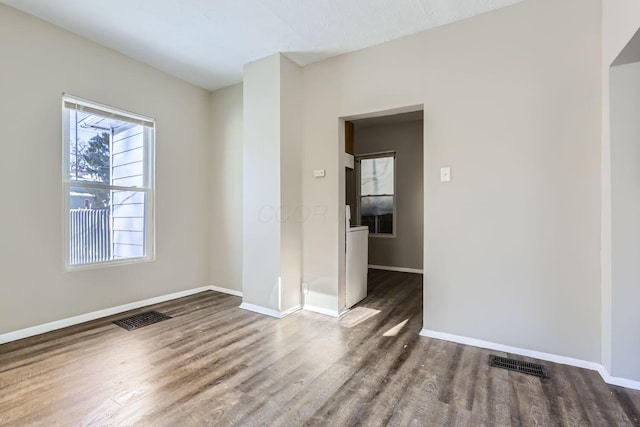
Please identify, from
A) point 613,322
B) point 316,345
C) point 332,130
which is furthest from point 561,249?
point 332,130

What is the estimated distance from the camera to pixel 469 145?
2.62 m

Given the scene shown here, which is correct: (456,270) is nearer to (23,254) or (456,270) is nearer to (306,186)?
(306,186)

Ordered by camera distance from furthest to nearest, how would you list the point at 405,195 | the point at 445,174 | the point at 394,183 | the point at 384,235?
the point at 384,235, the point at 394,183, the point at 405,195, the point at 445,174

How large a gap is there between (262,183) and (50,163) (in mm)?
1967

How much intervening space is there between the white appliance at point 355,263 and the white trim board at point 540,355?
101 cm

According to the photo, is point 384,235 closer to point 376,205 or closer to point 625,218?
point 376,205

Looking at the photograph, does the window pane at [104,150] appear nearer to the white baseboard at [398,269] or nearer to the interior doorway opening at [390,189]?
the interior doorway opening at [390,189]

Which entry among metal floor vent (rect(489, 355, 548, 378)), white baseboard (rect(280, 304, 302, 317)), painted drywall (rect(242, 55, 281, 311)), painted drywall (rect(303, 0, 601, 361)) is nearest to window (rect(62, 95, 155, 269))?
painted drywall (rect(242, 55, 281, 311))

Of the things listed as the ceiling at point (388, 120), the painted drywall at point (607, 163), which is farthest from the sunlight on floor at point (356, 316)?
the ceiling at point (388, 120)

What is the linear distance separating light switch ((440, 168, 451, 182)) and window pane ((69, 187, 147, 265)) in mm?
3365

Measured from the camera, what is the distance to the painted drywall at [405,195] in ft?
18.7

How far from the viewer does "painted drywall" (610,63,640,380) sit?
1964 millimetres

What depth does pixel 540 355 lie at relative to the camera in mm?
2357

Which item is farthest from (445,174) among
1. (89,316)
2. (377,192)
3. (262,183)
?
(89,316)
